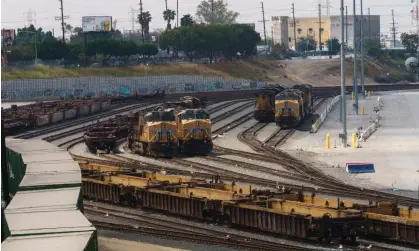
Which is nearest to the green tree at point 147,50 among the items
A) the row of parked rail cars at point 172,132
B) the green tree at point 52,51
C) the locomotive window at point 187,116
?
the green tree at point 52,51

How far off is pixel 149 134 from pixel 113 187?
16.9 metres

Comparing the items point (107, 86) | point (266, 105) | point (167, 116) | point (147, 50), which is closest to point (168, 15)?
point (147, 50)

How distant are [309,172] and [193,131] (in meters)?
10.5

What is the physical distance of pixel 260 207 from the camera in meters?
30.0

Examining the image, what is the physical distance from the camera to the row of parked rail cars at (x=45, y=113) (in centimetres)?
7419

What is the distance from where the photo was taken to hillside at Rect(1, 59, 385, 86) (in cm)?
12756

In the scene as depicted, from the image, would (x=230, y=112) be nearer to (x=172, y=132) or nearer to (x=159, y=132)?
(x=172, y=132)

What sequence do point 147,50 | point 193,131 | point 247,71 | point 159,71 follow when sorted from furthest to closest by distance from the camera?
point 247,71 → point 147,50 → point 159,71 → point 193,131

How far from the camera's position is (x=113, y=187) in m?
37.0

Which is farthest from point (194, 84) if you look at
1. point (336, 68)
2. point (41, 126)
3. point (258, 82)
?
point (41, 126)

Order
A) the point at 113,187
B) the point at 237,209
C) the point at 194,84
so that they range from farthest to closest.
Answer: the point at 194,84
the point at 113,187
the point at 237,209

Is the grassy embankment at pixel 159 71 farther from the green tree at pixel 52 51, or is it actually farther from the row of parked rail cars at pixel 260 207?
the row of parked rail cars at pixel 260 207

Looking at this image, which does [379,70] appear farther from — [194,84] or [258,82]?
[194,84]

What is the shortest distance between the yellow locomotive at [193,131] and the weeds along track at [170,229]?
1818 centimetres
